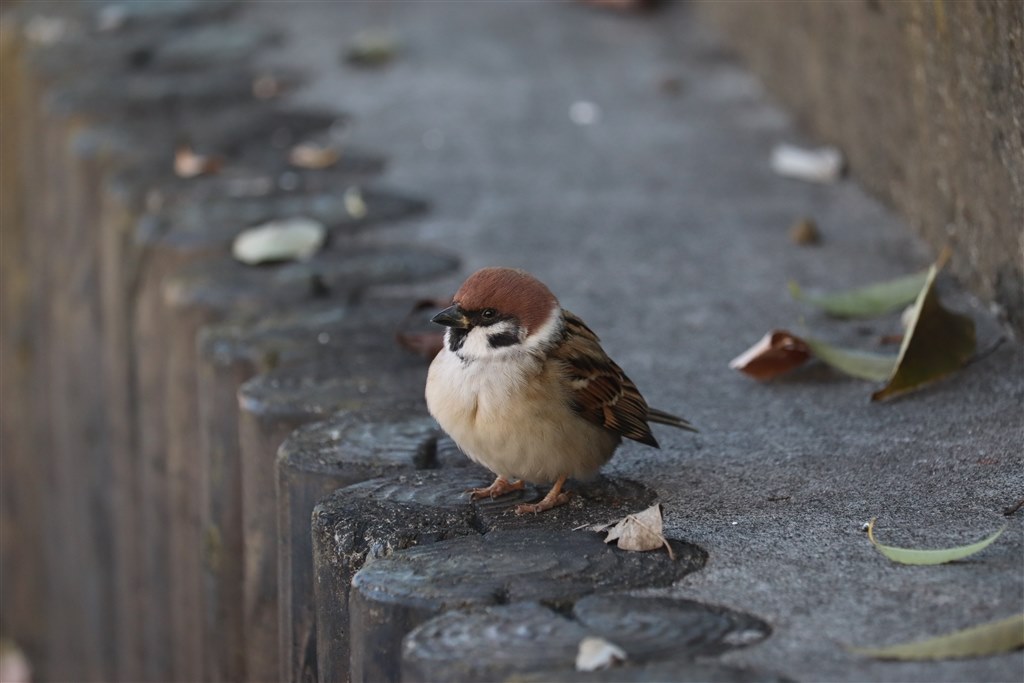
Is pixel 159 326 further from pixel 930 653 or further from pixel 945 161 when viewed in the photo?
pixel 930 653

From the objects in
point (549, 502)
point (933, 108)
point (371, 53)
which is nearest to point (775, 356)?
point (549, 502)

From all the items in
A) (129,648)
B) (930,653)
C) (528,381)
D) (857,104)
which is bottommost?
(129,648)

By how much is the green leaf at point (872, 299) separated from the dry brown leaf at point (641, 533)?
1.57 meters

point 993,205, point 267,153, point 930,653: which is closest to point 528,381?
point 930,653

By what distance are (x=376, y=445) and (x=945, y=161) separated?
2.11 m

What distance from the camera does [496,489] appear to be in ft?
10.4

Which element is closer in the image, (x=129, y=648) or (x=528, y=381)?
(x=528, y=381)

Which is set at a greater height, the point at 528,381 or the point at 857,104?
the point at 857,104

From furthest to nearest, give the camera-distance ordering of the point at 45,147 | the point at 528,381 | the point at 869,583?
the point at 45,147, the point at 528,381, the point at 869,583

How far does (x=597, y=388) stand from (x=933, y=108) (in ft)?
6.64

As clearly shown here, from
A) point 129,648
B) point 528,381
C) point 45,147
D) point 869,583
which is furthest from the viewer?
point 45,147

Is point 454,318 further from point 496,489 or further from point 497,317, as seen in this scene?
point 496,489

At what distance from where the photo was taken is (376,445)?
344 cm

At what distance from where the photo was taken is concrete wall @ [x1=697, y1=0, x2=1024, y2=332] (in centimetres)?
391
